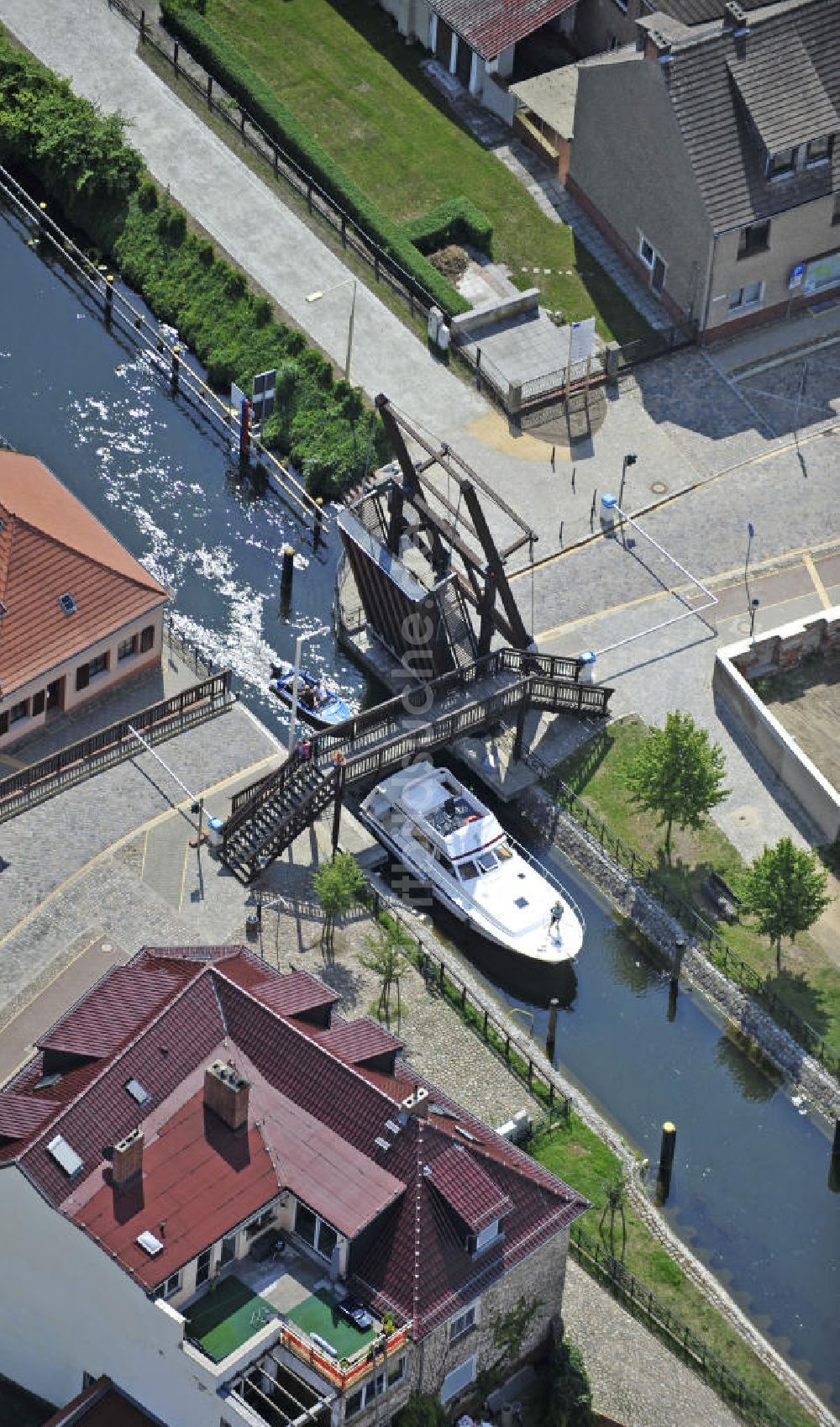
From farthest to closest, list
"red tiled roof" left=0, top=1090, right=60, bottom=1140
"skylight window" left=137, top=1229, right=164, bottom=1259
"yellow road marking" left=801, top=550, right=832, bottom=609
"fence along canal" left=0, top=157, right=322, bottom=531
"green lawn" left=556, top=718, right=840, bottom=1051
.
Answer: "fence along canal" left=0, top=157, right=322, bottom=531 → "yellow road marking" left=801, top=550, right=832, bottom=609 → "green lawn" left=556, top=718, right=840, bottom=1051 → "red tiled roof" left=0, top=1090, right=60, bottom=1140 → "skylight window" left=137, top=1229, right=164, bottom=1259

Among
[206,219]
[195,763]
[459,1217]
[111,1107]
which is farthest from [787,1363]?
[206,219]

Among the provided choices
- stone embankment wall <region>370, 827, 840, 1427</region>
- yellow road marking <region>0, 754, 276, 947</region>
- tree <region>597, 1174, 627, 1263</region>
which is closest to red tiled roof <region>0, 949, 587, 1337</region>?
tree <region>597, 1174, 627, 1263</region>

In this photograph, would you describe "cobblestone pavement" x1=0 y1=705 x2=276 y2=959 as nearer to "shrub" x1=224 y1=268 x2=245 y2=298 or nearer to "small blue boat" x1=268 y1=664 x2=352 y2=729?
"small blue boat" x1=268 y1=664 x2=352 y2=729

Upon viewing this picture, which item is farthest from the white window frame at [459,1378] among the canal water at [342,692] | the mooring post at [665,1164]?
the mooring post at [665,1164]

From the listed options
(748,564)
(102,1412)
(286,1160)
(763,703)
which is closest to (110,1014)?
(286,1160)

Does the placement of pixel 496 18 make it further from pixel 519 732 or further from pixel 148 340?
pixel 519 732

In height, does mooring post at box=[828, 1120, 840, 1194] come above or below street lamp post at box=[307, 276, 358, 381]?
below
